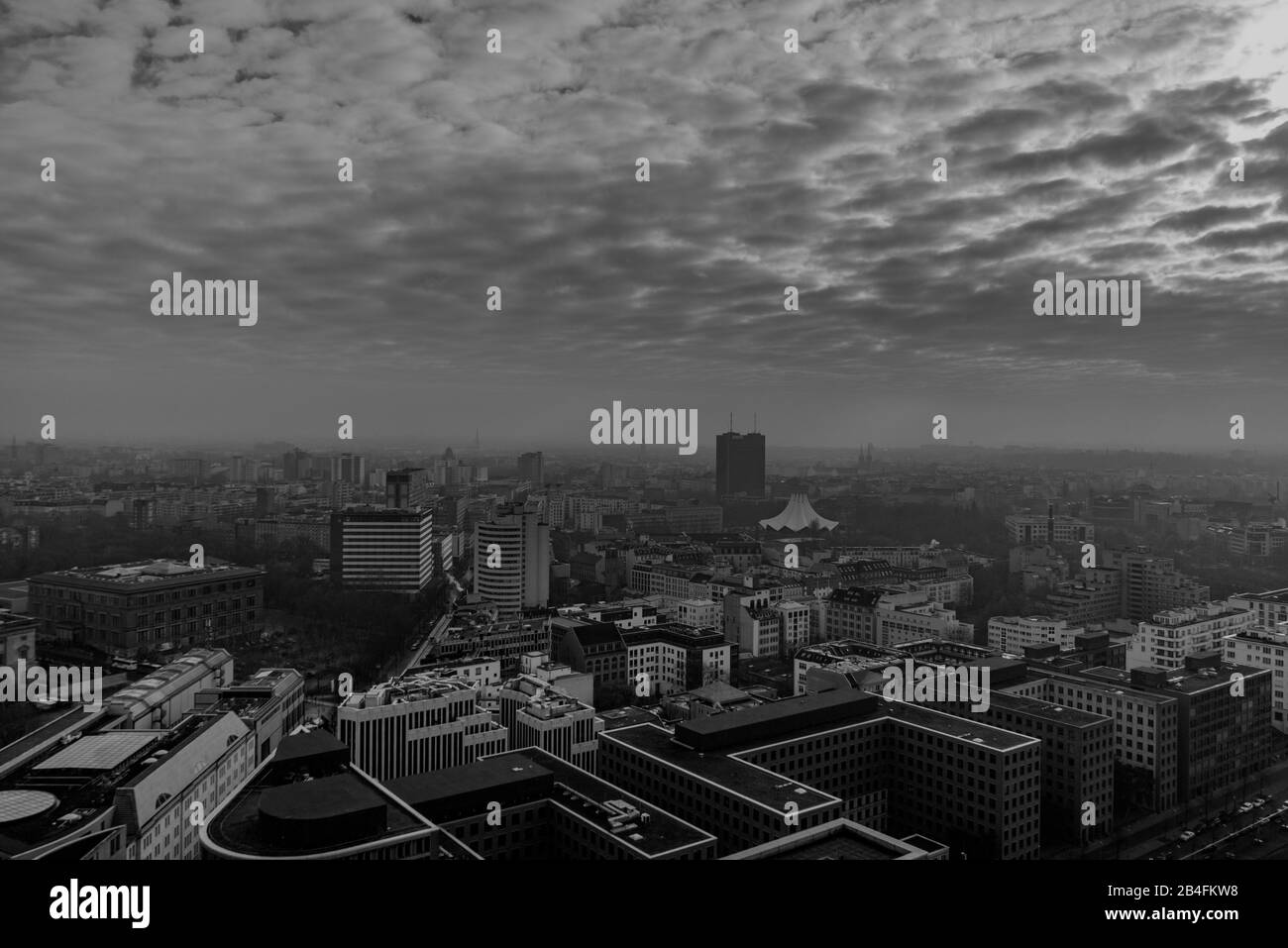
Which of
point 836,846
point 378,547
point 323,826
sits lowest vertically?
point 836,846

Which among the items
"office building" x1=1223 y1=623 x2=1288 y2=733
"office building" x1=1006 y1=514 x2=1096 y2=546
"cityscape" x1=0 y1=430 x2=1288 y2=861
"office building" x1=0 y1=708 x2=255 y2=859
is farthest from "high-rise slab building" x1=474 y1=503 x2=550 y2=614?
"office building" x1=1006 y1=514 x2=1096 y2=546

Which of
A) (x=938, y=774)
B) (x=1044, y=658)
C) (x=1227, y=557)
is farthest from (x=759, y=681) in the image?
(x=1227, y=557)

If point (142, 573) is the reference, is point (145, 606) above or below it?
below

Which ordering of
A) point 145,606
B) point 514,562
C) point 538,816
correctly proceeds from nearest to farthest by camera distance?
point 538,816
point 145,606
point 514,562

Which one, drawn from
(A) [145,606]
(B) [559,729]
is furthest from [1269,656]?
(A) [145,606]

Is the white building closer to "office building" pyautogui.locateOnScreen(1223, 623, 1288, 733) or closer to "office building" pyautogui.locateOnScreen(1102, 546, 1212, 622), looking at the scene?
"office building" pyautogui.locateOnScreen(1223, 623, 1288, 733)

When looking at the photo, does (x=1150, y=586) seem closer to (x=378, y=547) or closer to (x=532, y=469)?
(x=532, y=469)

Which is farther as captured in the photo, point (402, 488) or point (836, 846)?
point (402, 488)

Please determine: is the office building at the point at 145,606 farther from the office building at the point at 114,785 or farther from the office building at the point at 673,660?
the office building at the point at 673,660

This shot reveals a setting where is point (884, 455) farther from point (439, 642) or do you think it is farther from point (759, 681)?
point (439, 642)
